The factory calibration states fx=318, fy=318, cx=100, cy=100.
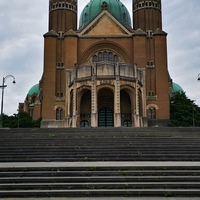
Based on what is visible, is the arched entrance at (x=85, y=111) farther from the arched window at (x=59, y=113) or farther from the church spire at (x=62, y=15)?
the church spire at (x=62, y=15)

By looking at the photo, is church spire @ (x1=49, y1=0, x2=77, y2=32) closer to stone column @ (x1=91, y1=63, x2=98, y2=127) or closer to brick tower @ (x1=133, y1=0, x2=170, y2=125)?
brick tower @ (x1=133, y1=0, x2=170, y2=125)

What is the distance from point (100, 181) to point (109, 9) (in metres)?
52.5

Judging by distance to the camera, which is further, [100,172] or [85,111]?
[85,111]

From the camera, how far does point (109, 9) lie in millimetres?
59562

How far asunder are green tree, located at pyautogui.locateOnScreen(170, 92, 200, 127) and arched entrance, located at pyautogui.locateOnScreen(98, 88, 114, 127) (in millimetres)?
8754

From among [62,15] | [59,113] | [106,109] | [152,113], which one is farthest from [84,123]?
[62,15]

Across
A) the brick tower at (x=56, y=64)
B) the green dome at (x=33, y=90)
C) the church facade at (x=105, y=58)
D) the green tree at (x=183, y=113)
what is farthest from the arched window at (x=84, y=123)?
the green dome at (x=33, y=90)

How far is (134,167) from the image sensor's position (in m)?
12.0

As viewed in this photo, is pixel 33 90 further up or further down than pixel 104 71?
further up

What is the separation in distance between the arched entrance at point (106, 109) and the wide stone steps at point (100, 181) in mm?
29818

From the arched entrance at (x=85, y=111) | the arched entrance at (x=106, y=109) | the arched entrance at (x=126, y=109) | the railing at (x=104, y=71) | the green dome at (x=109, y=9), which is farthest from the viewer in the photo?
the green dome at (x=109, y=9)

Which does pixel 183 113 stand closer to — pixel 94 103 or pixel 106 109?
pixel 106 109

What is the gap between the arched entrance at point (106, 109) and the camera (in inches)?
1663

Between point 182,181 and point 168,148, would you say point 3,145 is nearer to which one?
point 168,148
